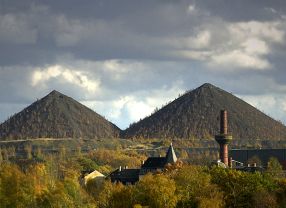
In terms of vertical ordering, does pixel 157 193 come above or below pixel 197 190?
below

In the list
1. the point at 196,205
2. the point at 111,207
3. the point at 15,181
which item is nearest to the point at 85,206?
the point at 111,207

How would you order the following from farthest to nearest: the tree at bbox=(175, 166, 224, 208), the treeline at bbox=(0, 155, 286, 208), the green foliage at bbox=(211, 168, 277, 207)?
the green foliage at bbox=(211, 168, 277, 207), the treeline at bbox=(0, 155, 286, 208), the tree at bbox=(175, 166, 224, 208)

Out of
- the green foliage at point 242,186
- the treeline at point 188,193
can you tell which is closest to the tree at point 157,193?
the treeline at point 188,193

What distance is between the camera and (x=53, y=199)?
11962cm

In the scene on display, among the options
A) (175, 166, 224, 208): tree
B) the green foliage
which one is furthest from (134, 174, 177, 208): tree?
the green foliage

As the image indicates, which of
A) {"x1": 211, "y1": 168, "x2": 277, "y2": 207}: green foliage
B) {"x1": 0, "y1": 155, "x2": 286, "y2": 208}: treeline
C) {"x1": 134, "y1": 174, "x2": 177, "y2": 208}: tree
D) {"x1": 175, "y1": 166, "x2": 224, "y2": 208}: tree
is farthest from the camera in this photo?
{"x1": 211, "y1": 168, "x2": 277, "y2": 207}: green foliage

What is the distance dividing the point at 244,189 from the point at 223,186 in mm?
4119

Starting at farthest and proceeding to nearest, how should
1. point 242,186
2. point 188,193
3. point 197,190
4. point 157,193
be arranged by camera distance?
point 242,186
point 197,190
point 188,193
point 157,193

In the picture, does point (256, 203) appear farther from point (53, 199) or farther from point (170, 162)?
point (170, 162)

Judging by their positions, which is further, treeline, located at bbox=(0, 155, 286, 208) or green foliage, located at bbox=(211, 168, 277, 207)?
green foliage, located at bbox=(211, 168, 277, 207)

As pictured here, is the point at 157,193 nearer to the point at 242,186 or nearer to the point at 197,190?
the point at 197,190

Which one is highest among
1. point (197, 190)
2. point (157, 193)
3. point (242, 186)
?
point (242, 186)

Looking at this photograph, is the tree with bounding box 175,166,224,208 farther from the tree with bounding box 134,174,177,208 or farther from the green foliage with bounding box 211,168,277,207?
the green foliage with bounding box 211,168,277,207

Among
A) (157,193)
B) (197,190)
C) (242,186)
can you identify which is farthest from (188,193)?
(242,186)
